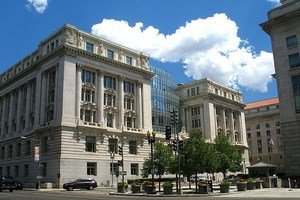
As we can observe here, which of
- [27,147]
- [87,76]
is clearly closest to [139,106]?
[87,76]

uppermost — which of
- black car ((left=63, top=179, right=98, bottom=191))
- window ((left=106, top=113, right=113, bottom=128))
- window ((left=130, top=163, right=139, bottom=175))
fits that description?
window ((left=106, top=113, right=113, bottom=128))

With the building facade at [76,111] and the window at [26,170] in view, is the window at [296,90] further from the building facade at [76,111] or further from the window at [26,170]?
the window at [26,170]

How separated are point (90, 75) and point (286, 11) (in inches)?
1455

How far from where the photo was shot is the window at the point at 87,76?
219ft

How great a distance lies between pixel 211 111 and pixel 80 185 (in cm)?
5321

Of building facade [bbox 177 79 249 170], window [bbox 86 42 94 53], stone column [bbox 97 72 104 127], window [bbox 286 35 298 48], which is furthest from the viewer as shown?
building facade [bbox 177 79 249 170]

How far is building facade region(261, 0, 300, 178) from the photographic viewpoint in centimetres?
4716

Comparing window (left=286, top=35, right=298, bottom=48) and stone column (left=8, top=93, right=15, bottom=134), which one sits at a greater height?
window (left=286, top=35, right=298, bottom=48)

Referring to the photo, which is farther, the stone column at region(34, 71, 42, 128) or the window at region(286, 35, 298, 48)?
the stone column at region(34, 71, 42, 128)

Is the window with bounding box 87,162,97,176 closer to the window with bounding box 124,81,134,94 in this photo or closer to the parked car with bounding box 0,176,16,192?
the parked car with bounding box 0,176,16,192

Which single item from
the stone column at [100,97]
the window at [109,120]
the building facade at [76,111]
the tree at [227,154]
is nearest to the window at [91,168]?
the building facade at [76,111]

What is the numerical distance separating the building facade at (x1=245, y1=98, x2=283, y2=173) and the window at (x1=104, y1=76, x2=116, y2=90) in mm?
68869

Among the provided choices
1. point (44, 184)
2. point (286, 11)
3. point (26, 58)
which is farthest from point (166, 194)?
point (26, 58)

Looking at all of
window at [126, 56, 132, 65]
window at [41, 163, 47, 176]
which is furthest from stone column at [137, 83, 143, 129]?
window at [41, 163, 47, 176]
